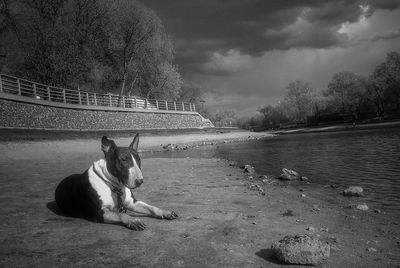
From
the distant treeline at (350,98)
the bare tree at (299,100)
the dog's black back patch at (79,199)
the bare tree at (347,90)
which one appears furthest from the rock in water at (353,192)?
the bare tree at (299,100)

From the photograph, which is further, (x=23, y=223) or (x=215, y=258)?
(x=23, y=223)

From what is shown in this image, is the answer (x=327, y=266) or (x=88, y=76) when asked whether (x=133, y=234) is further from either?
(x=88, y=76)

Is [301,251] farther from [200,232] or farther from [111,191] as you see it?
[111,191]

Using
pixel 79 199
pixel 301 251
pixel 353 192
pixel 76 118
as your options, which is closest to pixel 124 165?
pixel 79 199

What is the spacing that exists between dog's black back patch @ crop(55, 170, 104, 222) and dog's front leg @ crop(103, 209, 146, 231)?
5.3 inches

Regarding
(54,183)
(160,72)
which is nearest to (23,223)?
(54,183)

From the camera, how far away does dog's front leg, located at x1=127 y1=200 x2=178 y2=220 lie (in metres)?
5.54

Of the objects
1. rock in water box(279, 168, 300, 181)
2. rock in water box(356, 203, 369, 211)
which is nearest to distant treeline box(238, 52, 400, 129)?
rock in water box(279, 168, 300, 181)

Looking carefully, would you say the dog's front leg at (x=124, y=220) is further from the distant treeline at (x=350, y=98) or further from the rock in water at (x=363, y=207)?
the distant treeline at (x=350, y=98)

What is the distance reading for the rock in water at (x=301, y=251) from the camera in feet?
11.9

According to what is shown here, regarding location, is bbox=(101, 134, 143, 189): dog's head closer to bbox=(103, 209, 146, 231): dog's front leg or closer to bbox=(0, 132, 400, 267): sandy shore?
bbox=(103, 209, 146, 231): dog's front leg

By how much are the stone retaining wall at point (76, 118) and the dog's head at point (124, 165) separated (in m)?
24.2

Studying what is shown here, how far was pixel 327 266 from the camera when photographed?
3662mm

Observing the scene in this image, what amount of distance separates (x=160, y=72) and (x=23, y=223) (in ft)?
170
